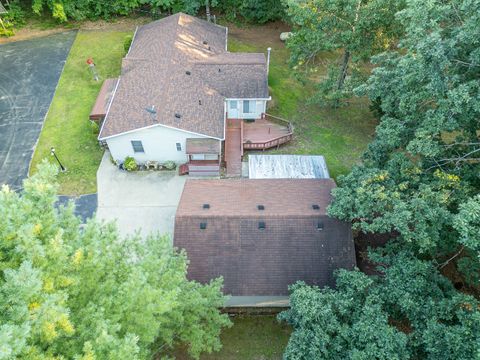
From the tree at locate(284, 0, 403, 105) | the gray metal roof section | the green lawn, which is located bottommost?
the green lawn

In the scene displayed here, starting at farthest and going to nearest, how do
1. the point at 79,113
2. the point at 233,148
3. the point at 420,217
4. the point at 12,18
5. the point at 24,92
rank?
the point at 12,18 → the point at 24,92 → the point at 79,113 → the point at 233,148 → the point at 420,217

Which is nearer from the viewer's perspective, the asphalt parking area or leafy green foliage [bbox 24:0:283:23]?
the asphalt parking area

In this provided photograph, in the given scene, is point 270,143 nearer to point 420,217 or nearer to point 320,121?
point 320,121

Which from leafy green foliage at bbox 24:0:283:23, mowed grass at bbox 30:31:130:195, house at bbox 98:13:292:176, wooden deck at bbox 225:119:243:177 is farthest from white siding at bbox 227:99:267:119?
leafy green foliage at bbox 24:0:283:23

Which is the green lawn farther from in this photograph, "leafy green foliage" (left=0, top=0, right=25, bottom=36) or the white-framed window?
"leafy green foliage" (left=0, top=0, right=25, bottom=36)

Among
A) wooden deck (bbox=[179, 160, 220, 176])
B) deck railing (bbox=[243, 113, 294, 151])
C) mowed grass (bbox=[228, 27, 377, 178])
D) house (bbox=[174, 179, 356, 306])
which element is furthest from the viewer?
mowed grass (bbox=[228, 27, 377, 178])

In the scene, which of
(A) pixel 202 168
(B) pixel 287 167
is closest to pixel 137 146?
(A) pixel 202 168


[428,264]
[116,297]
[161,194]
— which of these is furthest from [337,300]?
[161,194]
